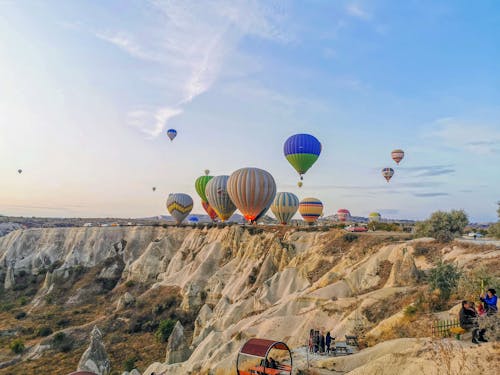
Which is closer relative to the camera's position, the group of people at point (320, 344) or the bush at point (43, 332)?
the group of people at point (320, 344)

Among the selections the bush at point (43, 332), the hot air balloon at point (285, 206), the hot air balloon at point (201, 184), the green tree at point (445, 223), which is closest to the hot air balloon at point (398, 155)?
the hot air balloon at point (285, 206)

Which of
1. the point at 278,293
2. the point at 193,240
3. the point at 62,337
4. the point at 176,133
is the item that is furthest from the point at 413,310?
the point at 176,133

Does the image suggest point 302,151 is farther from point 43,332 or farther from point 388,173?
point 43,332

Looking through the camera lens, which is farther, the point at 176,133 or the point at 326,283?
the point at 176,133

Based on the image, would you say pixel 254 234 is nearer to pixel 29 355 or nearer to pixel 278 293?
pixel 278 293

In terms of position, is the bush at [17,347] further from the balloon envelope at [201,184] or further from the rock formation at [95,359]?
the balloon envelope at [201,184]
